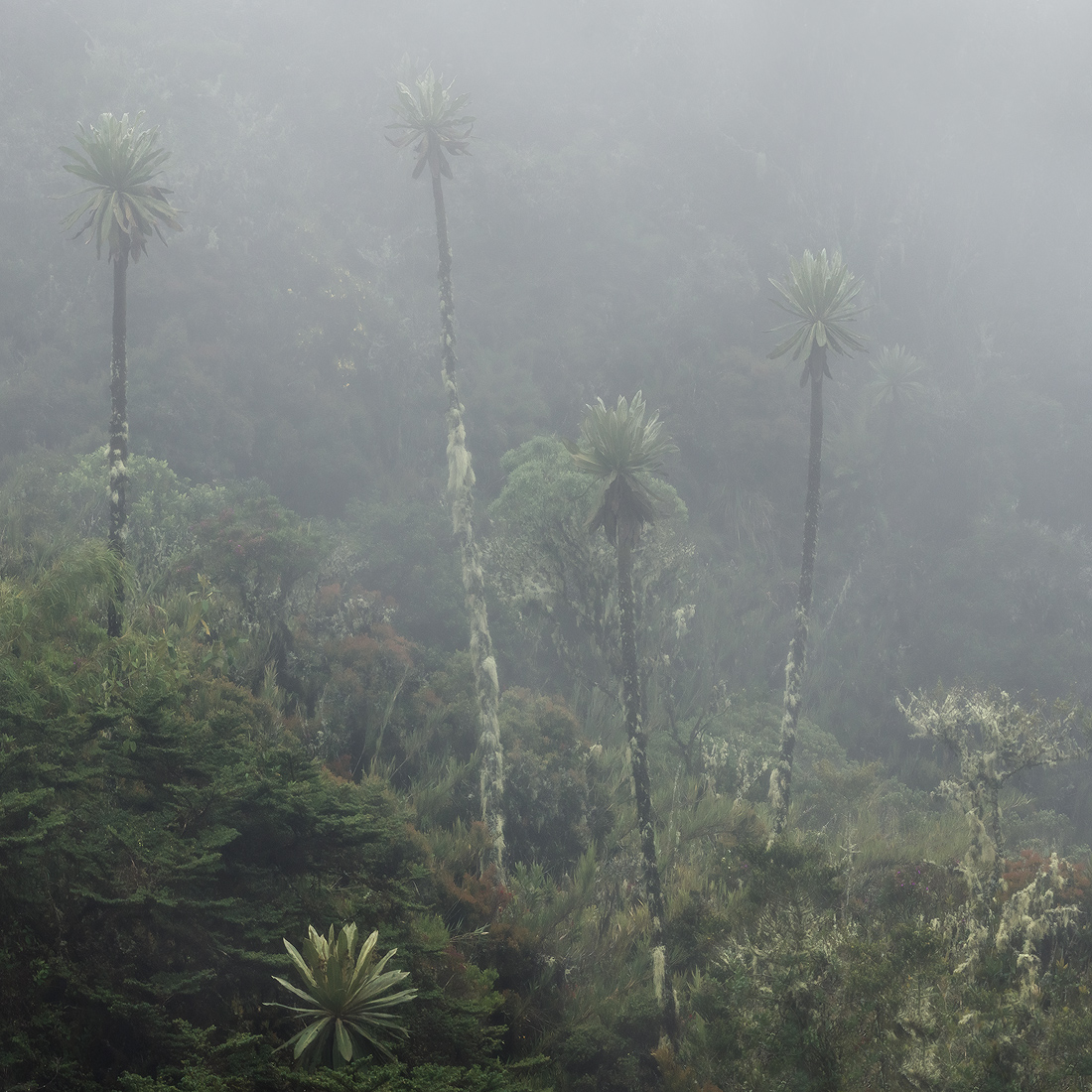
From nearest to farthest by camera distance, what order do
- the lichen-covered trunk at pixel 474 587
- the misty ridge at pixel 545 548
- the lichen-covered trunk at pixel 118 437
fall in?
the misty ridge at pixel 545 548, the lichen-covered trunk at pixel 118 437, the lichen-covered trunk at pixel 474 587

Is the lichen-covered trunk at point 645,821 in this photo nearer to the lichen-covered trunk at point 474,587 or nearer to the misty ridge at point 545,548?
the misty ridge at point 545,548

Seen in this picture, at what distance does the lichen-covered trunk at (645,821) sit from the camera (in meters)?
14.2

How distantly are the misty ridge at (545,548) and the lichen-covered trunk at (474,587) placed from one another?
0.55ft

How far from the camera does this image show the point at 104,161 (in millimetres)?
18031

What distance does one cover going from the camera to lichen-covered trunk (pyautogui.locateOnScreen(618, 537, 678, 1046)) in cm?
1424

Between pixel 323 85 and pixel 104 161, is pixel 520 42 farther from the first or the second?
pixel 104 161

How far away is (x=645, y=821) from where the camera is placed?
16.2 m

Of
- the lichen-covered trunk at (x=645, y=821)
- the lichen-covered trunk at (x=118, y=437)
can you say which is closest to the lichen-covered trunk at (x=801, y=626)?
the lichen-covered trunk at (x=645, y=821)

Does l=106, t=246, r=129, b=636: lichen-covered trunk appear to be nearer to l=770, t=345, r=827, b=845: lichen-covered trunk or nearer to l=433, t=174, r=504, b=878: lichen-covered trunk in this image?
l=433, t=174, r=504, b=878: lichen-covered trunk

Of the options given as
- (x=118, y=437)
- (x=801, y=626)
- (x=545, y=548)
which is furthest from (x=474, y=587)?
(x=118, y=437)

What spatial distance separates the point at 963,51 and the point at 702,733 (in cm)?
5116

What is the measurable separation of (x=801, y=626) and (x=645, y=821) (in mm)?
7606

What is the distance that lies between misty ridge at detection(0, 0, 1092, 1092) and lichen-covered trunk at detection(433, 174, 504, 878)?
17 cm

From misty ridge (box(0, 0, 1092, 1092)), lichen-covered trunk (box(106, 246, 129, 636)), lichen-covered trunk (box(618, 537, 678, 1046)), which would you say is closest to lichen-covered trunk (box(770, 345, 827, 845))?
misty ridge (box(0, 0, 1092, 1092))
